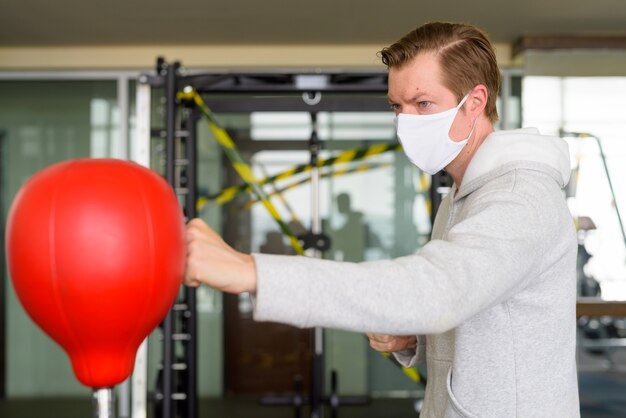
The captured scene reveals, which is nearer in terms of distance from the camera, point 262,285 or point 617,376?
point 262,285

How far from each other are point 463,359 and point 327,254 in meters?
3.55

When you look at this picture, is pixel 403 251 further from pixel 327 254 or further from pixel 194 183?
pixel 194 183

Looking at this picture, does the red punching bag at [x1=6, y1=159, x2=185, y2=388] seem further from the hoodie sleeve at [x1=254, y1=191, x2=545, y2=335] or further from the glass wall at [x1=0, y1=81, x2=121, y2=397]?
the glass wall at [x1=0, y1=81, x2=121, y2=397]

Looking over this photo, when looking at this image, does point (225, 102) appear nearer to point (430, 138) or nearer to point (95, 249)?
point (430, 138)

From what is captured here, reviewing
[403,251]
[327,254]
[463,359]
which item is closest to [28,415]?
[327,254]

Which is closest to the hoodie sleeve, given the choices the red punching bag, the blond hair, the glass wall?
the red punching bag

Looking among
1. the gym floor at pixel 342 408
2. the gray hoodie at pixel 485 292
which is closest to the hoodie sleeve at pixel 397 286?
the gray hoodie at pixel 485 292

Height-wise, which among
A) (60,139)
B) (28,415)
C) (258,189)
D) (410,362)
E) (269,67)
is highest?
(269,67)

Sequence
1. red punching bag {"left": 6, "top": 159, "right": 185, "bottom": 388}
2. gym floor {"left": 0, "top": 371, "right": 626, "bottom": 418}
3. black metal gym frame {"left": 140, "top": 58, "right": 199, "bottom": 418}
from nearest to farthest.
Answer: red punching bag {"left": 6, "top": 159, "right": 185, "bottom": 388}, black metal gym frame {"left": 140, "top": 58, "right": 199, "bottom": 418}, gym floor {"left": 0, "top": 371, "right": 626, "bottom": 418}

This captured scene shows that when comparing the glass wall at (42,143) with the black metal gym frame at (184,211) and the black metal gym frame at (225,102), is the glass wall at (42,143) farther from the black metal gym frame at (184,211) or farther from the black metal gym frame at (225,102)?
the black metal gym frame at (225,102)

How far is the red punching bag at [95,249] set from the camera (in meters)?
0.75

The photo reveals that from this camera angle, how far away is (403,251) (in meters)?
4.73

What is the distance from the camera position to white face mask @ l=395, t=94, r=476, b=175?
1208 mm

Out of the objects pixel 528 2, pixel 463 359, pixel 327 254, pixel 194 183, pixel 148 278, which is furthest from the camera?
pixel 327 254
